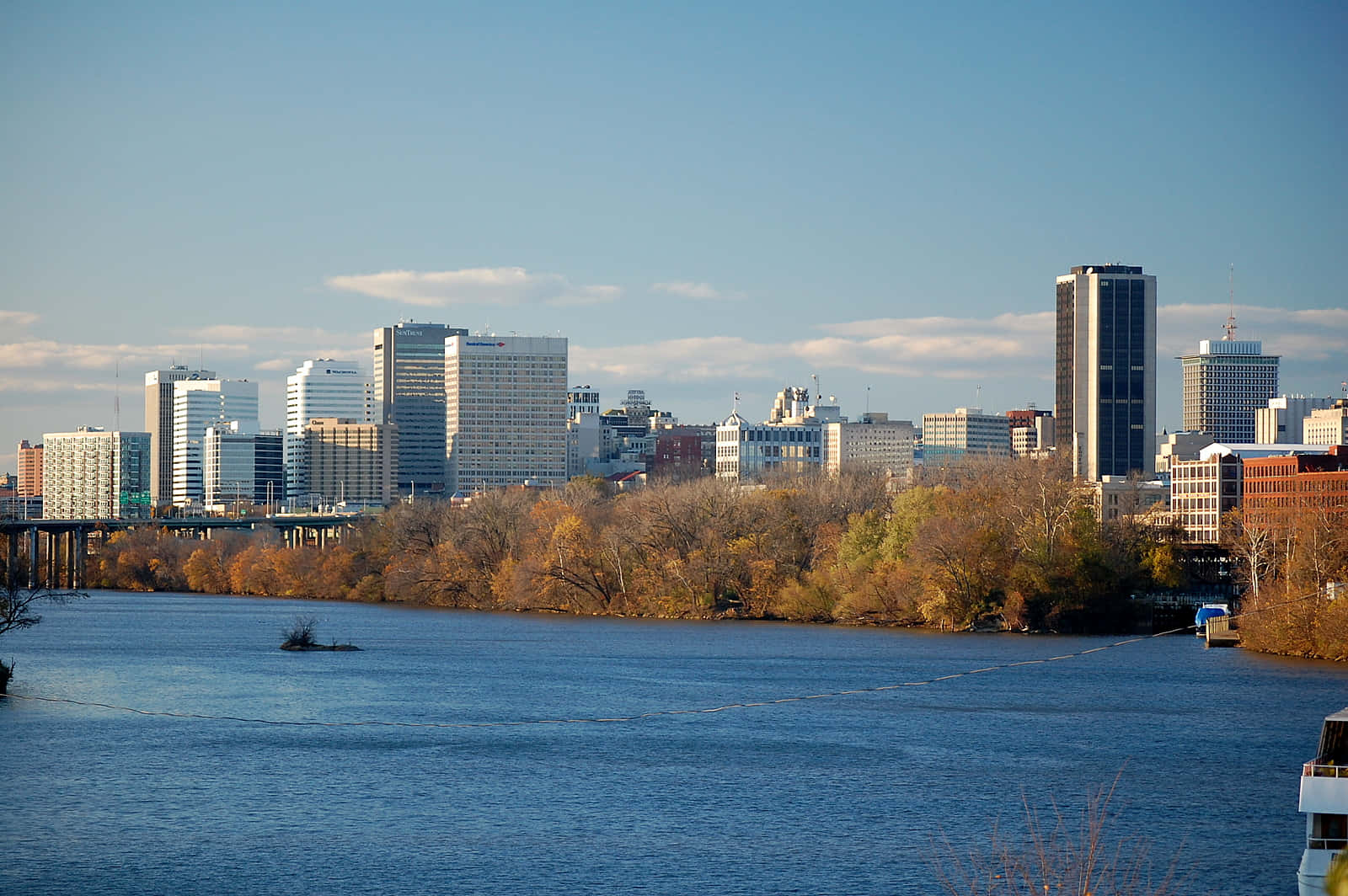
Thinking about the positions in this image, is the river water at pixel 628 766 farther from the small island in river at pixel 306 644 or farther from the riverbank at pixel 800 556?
the riverbank at pixel 800 556

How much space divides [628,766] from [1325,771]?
81.9ft

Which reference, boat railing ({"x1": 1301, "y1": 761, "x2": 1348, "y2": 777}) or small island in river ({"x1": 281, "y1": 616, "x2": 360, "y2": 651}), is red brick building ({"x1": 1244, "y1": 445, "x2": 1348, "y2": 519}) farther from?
boat railing ({"x1": 1301, "y1": 761, "x2": 1348, "y2": 777})

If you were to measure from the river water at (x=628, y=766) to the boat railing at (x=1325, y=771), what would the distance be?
23.8 feet

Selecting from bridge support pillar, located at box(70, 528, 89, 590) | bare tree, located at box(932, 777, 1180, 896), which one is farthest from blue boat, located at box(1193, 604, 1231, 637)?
bridge support pillar, located at box(70, 528, 89, 590)

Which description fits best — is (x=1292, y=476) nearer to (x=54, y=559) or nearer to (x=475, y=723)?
(x=475, y=723)

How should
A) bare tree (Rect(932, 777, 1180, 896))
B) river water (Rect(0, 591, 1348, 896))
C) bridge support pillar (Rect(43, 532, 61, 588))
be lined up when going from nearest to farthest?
bare tree (Rect(932, 777, 1180, 896)) → river water (Rect(0, 591, 1348, 896)) → bridge support pillar (Rect(43, 532, 61, 588))

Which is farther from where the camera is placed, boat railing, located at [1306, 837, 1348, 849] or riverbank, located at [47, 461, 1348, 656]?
riverbank, located at [47, 461, 1348, 656]

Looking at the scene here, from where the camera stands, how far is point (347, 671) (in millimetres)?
77875

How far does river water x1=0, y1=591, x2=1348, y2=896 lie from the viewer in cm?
3806

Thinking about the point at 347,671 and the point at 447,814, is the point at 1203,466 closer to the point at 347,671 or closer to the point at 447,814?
the point at 347,671

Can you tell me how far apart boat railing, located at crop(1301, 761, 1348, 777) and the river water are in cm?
727

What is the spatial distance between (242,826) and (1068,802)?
21046mm

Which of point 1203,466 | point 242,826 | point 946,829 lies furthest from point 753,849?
point 1203,466

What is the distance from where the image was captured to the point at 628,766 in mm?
50688
